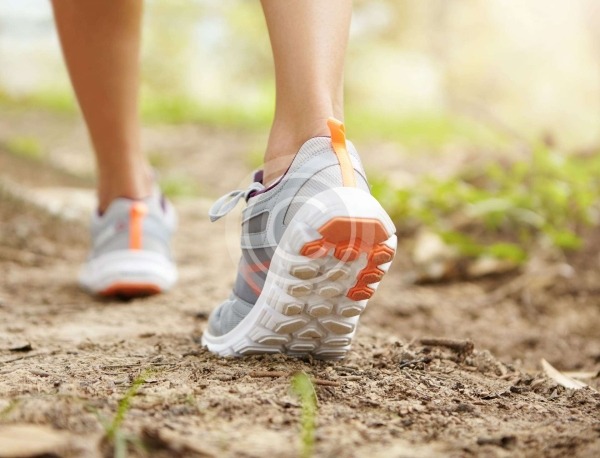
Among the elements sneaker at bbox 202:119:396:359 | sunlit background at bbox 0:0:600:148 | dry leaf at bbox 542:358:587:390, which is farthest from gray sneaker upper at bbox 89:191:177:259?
sunlit background at bbox 0:0:600:148

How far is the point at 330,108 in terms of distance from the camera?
1182 mm

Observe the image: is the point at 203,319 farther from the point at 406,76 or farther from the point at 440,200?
the point at 406,76

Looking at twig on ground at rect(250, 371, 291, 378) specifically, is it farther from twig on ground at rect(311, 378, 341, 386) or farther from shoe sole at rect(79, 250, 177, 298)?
shoe sole at rect(79, 250, 177, 298)

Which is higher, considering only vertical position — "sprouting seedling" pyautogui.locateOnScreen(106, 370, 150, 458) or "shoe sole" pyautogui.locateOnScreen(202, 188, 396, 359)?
"shoe sole" pyautogui.locateOnScreen(202, 188, 396, 359)

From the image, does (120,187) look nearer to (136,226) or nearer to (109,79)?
(136,226)

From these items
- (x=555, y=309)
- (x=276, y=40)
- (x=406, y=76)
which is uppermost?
(x=406, y=76)

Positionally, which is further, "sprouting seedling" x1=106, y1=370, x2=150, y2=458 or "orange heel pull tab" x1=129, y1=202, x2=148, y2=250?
"orange heel pull tab" x1=129, y1=202, x2=148, y2=250

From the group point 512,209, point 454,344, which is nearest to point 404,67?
point 512,209

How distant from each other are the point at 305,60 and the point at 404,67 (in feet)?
27.3

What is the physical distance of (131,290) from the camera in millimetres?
1885

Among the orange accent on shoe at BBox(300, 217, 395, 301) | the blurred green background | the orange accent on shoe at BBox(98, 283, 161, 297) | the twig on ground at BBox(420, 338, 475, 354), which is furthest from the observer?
the blurred green background

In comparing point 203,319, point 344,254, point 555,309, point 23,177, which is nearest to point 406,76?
point 23,177

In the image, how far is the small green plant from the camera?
260 cm

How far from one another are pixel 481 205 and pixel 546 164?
0.38 metres
